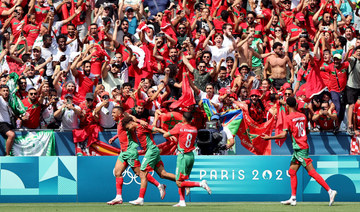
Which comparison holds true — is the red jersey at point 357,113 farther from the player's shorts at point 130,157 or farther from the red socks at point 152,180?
the player's shorts at point 130,157

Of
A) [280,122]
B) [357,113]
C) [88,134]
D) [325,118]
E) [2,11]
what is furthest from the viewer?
[2,11]

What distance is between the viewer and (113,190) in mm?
18641

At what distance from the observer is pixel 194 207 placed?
1655 centimetres

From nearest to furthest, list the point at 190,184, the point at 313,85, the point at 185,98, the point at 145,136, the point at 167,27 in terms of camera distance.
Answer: the point at 190,184 < the point at 145,136 < the point at 185,98 < the point at 313,85 < the point at 167,27

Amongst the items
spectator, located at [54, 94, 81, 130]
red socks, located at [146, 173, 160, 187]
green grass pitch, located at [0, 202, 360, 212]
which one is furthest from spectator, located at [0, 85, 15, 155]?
red socks, located at [146, 173, 160, 187]

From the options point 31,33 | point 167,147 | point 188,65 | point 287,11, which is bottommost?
point 167,147

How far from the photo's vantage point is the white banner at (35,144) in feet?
63.5

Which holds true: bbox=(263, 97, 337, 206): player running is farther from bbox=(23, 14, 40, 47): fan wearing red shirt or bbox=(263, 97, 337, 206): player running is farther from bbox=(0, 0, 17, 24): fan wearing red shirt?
bbox=(0, 0, 17, 24): fan wearing red shirt

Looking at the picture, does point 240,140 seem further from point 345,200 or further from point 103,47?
point 103,47

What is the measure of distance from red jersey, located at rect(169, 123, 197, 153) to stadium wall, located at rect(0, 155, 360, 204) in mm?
1652

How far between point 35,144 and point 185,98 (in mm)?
3872

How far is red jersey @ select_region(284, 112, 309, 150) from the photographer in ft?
56.2

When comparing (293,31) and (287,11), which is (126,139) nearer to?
(293,31)

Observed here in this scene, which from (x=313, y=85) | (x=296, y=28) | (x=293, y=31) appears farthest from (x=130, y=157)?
(x=296, y=28)
